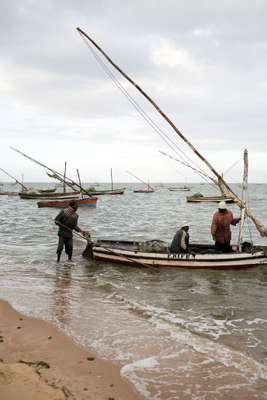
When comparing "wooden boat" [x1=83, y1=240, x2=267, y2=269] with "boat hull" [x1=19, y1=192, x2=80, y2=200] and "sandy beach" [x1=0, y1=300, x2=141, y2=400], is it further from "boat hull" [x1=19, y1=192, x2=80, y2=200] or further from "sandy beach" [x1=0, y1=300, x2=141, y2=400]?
"boat hull" [x1=19, y1=192, x2=80, y2=200]

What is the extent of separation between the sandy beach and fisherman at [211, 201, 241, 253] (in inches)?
306

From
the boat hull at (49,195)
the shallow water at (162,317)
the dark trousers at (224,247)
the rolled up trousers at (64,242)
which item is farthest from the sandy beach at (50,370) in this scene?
the boat hull at (49,195)

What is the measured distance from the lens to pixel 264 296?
10.2m

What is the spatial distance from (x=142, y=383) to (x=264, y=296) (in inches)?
241

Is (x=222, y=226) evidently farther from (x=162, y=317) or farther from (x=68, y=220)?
(x=162, y=317)

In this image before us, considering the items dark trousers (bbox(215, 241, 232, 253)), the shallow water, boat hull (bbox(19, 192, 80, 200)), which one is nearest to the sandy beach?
the shallow water

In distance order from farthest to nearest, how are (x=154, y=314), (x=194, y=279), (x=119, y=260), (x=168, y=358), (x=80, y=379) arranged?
1. (x=119, y=260)
2. (x=194, y=279)
3. (x=154, y=314)
4. (x=168, y=358)
5. (x=80, y=379)

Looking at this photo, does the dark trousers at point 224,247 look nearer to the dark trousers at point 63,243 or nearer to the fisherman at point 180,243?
the fisherman at point 180,243

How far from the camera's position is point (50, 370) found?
198 inches

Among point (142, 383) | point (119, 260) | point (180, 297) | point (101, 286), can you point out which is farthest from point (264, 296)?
point (142, 383)

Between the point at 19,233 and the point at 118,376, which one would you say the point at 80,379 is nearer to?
the point at 118,376

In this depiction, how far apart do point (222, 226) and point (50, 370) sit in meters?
9.28

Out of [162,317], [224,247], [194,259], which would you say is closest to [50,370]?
[162,317]

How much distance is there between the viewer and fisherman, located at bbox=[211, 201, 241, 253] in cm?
1320
